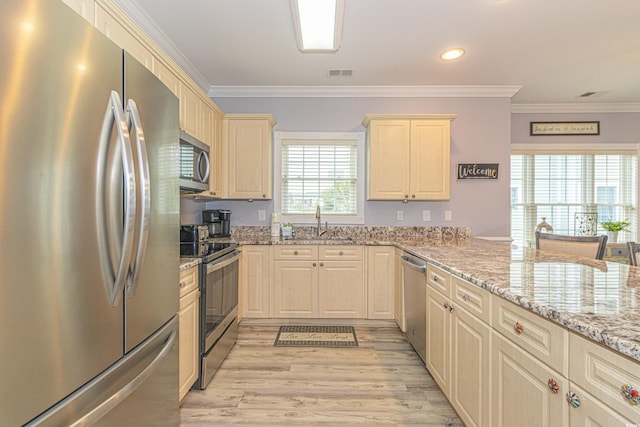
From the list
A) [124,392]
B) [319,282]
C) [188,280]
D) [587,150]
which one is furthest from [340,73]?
[587,150]

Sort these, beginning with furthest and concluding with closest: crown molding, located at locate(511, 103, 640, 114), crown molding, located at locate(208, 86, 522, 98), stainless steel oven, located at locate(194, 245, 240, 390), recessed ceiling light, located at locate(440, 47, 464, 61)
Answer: crown molding, located at locate(511, 103, 640, 114)
crown molding, located at locate(208, 86, 522, 98)
recessed ceiling light, located at locate(440, 47, 464, 61)
stainless steel oven, located at locate(194, 245, 240, 390)

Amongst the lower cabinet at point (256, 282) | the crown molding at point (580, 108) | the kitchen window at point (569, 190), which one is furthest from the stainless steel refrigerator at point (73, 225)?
the crown molding at point (580, 108)

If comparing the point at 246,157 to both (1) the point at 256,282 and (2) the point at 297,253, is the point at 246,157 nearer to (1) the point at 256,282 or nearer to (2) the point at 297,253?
(2) the point at 297,253

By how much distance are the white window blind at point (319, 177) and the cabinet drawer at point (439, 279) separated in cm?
172

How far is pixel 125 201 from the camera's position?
3.22 feet

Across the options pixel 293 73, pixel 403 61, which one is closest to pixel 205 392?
pixel 293 73

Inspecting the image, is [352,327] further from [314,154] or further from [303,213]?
[314,154]

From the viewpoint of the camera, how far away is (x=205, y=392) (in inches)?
80.1

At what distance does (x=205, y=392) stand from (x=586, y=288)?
2232 mm

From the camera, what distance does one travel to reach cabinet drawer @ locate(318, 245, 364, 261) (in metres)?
3.11

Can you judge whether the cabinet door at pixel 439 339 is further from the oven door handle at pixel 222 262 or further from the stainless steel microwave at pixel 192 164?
the stainless steel microwave at pixel 192 164

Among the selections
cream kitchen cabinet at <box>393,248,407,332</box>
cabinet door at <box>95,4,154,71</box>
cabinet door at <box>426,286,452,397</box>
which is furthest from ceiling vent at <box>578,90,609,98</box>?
cabinet door at <box>95,4,154,71</box>

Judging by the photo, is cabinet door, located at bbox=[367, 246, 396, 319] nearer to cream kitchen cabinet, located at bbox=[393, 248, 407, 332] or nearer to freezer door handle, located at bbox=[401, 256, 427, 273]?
cream kitchen cabinet, located at bbox=[393, 248, 407, 332]

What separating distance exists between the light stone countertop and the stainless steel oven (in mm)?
1535
